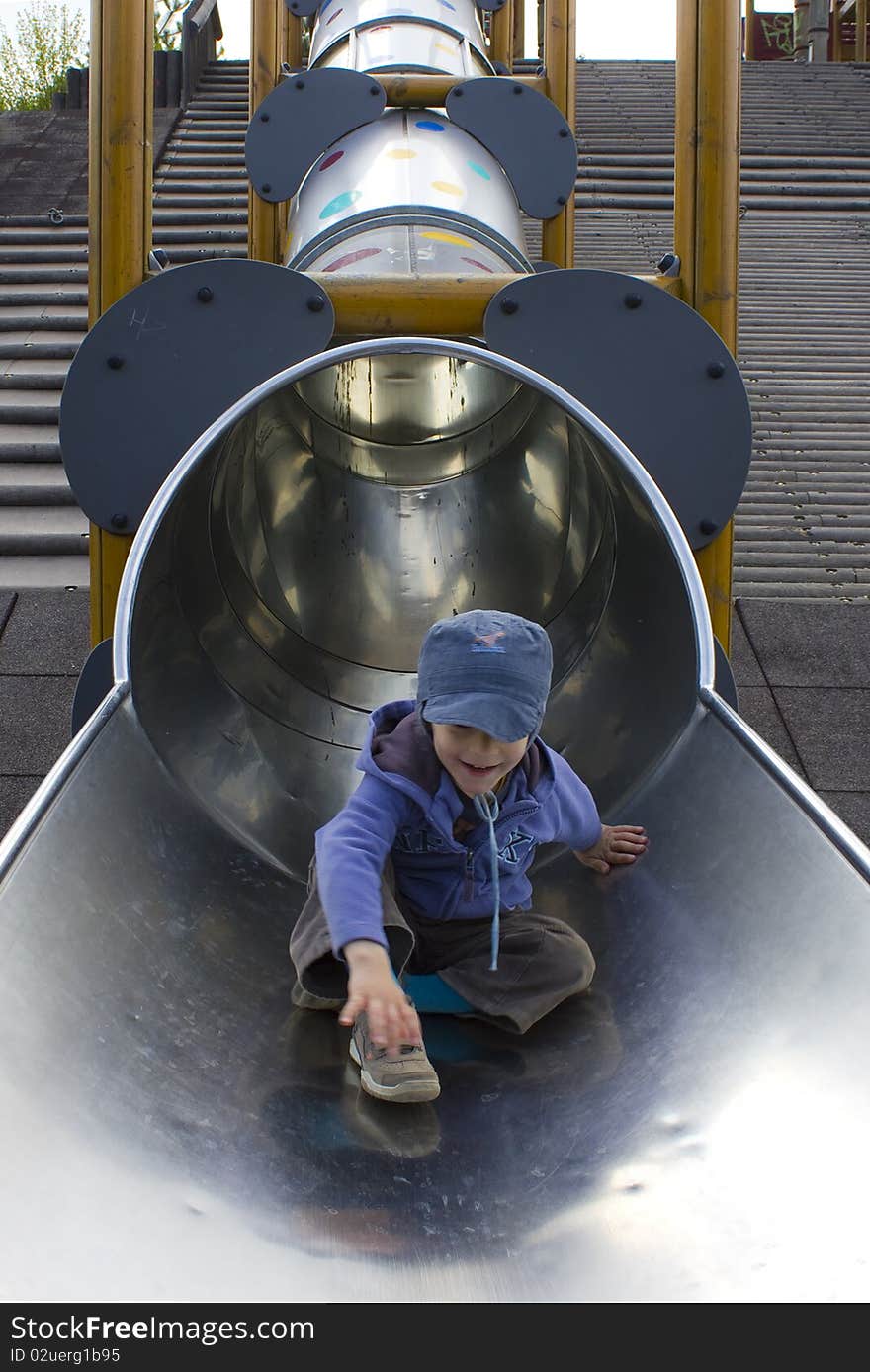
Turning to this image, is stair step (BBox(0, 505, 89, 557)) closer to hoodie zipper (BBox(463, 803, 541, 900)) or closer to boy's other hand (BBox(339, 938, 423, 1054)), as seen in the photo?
hoodie zipper (BBox(463, 803, 541, 900))

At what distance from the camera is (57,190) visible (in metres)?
8.25

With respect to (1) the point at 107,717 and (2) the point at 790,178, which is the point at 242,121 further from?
(1) the point at 107,717

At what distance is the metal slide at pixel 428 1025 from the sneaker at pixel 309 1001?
0.07 ft

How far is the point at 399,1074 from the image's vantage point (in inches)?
63.4

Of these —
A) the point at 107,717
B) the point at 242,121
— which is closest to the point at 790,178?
the point at 242,121

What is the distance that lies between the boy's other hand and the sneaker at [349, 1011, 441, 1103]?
93 millimetres

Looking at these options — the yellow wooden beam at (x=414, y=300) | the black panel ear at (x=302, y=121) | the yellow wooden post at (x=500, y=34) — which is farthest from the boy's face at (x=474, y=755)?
the yellow wooden post at (x=500, y=34)

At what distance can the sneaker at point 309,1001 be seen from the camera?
184 cm

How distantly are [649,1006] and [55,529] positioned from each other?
12.5 ft

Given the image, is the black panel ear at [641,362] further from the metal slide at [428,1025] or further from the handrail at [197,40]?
the handrail at [197,40]

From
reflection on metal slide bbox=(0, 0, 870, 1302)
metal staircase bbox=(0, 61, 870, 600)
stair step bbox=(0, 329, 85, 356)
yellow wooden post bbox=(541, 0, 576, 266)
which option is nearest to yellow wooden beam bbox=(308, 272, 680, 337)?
reflection on metal slide bbox=(0, 0, 870, 1302)

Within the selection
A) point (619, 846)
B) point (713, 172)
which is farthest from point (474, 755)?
point (713, 172)

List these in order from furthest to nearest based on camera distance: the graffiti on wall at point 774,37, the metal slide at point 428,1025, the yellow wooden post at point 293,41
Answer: the graffiti on wall at point 774,37 < the yellow wooden post at point 293,41 < the metal slide at point 428,1025

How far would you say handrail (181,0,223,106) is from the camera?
9.91 meters
